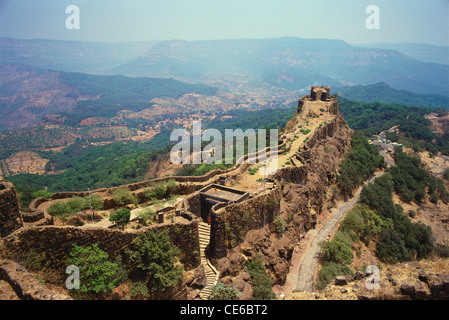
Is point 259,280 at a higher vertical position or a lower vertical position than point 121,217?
lower

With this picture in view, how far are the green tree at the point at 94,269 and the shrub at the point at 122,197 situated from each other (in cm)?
888

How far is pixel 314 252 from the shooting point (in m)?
28.2

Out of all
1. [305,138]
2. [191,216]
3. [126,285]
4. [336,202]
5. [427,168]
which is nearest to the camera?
[126,285]

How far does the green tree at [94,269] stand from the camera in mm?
13516

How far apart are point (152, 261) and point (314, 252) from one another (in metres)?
18.1

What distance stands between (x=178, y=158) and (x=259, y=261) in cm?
6151

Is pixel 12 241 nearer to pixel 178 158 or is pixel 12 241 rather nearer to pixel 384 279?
pixel 384 279

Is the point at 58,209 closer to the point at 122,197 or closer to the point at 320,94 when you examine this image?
the point at 122,197

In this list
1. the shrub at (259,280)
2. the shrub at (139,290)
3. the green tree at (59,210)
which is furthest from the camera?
the green tree at (59,210)

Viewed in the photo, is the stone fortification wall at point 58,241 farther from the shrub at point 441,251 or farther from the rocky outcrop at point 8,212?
the shrub at point 441,251

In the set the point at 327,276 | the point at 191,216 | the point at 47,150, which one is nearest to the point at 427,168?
the point at 327,276

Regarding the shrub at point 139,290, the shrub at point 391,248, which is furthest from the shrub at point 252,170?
the shrub at point 139,290

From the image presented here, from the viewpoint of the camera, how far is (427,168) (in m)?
65.6

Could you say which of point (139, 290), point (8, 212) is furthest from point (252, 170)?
point (8, 212)
